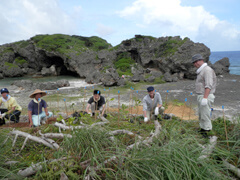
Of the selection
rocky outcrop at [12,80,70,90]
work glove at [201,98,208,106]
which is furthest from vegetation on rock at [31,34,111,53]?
work glove at [201,98,208,106]

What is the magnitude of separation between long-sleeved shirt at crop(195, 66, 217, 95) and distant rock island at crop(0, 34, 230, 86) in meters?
15.4

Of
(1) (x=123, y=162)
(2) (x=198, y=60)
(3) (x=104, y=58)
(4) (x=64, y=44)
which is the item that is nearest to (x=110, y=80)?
(3) (x=104, y=58)

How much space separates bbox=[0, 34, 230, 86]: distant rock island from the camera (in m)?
23.6

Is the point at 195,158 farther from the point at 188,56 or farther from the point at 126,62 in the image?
the point at 126,62

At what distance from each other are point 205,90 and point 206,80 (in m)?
0.22

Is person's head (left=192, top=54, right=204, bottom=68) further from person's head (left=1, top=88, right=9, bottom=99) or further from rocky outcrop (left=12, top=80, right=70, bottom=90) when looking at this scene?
rocky outcrop (left=12, top=80, right=70, bottom=90)

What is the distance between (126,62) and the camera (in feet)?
94.8

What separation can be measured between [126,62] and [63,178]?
90.7 feet

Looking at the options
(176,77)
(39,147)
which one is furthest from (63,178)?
(176,77)

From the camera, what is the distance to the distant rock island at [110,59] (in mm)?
23609

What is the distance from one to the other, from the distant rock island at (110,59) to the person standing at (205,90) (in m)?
15.4

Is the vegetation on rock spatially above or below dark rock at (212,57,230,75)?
above

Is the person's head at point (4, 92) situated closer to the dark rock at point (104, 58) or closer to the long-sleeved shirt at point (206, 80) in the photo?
the long-sleeved shirt at point (206, 80)

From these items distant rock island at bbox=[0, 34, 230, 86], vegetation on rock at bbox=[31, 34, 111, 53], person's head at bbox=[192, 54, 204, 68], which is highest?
vegetation on rock at bbox=[31, 34, 111, 53]
